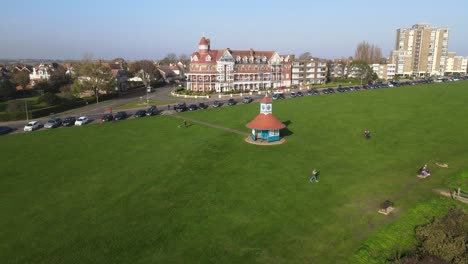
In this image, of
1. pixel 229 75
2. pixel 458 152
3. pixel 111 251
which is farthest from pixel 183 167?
pixel 229 75

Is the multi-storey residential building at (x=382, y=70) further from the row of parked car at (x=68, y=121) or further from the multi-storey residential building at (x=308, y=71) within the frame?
the row of parked car at (x=68, y=121)

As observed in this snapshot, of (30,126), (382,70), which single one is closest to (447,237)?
(30,126)

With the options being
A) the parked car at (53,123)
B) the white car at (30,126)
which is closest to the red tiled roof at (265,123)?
the parked car at (53,123)

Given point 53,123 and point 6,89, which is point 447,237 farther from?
point 6,89

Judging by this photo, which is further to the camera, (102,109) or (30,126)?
(102,109)

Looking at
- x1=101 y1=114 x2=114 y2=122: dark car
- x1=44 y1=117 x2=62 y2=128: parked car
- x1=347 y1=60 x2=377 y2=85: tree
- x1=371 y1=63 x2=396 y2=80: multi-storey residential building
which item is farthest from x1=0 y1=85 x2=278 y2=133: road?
x1=371 y1=63 x2=396 y2=80: multi-storey residential building

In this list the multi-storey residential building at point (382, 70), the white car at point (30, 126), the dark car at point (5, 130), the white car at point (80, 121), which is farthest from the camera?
the multi-storey residential building at point (382, 70)

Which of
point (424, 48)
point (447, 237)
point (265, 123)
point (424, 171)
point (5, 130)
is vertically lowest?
point (447, 237)

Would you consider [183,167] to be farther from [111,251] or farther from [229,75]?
[229,75]
